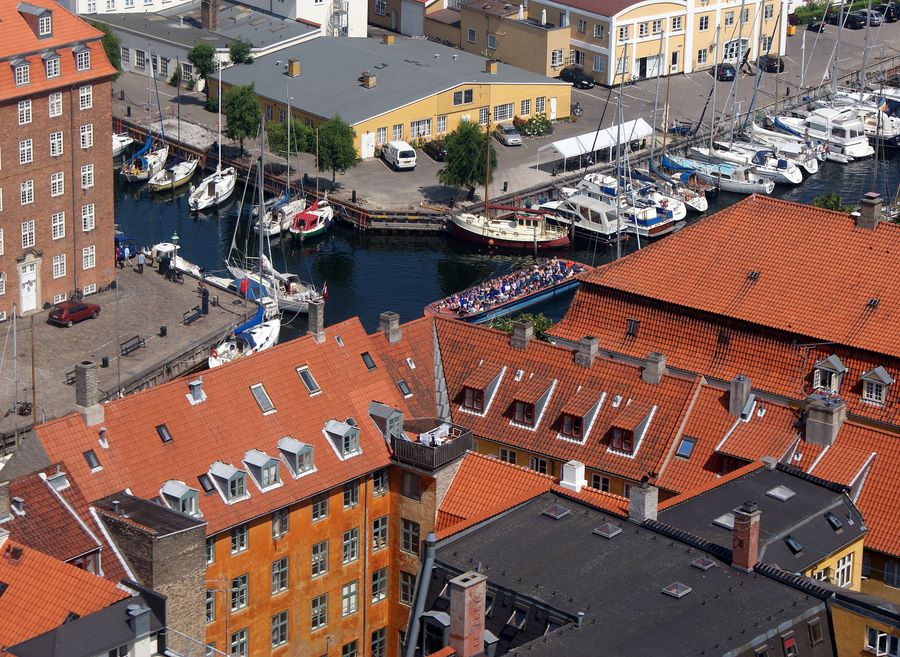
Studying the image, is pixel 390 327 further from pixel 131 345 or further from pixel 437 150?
pixel 437 150

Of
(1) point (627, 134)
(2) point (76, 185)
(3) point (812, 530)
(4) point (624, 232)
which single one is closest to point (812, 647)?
(3) point (812, 530)

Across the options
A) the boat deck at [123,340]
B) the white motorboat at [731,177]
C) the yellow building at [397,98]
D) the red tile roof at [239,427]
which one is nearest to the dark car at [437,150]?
the yellow building at [397,98]

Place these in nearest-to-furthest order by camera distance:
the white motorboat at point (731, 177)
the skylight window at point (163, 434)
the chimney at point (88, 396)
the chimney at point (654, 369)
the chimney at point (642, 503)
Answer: the chimney at point (642, 503)
the chimney at point (88, 396)
the skylight window at point (163, 434)
the chimney at point (654, 369)
the white motorboat at point (731, 177)

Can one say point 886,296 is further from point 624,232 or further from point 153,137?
point 153,137

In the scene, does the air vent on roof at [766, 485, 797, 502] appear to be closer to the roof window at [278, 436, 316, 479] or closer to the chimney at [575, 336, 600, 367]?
the chimney at [575, 336, 600, 367]

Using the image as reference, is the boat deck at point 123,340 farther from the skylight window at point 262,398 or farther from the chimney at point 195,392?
the chimney at point 195,392

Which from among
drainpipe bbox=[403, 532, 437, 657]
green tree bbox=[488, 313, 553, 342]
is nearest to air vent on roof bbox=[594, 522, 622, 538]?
drainpipe bbox=[403, 532, 437, 657]
